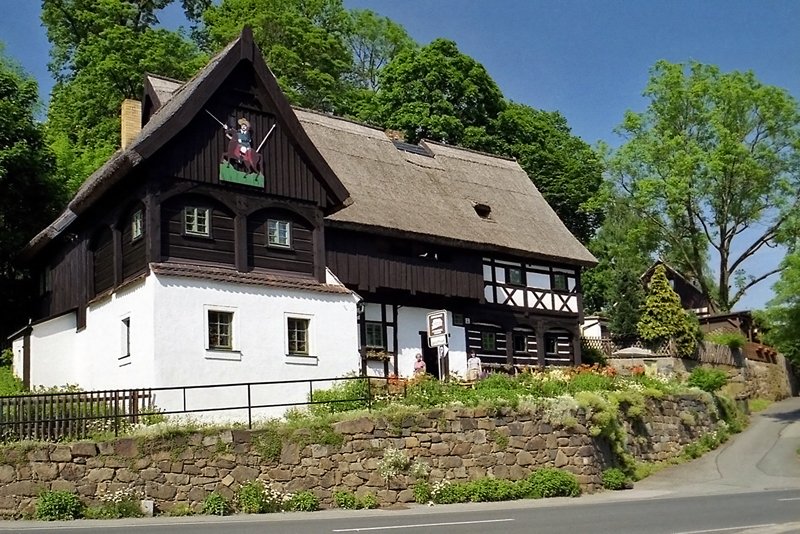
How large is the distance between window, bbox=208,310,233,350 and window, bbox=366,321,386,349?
7641mm

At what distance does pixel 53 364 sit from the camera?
29.0m

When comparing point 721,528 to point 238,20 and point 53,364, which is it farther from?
point 238,20

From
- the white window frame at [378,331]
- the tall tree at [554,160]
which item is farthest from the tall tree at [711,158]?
the white window frame at [378,331]

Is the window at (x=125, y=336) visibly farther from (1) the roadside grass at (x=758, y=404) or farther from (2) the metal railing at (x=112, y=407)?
(1) the roadside grass at (x=758, y=404)

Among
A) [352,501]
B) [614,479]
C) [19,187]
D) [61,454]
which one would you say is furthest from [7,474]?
[19,187]

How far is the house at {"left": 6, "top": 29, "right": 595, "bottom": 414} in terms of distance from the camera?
2498cm

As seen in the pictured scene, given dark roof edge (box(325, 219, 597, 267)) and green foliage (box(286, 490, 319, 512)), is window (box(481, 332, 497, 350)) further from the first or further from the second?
green foliage (box(286, 490, 319, 512))

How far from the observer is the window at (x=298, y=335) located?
2667cm

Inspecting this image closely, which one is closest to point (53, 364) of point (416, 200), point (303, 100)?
point (416, 200)

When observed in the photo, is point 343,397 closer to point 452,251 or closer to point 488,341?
point 452,251

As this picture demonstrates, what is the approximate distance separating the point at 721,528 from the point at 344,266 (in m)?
17.5

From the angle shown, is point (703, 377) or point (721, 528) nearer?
point (721, 528)

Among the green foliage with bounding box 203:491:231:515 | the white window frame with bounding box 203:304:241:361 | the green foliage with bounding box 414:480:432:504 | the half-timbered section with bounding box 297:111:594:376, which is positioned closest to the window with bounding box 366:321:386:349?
the half-timbered section with bounding box 297:111:594:376

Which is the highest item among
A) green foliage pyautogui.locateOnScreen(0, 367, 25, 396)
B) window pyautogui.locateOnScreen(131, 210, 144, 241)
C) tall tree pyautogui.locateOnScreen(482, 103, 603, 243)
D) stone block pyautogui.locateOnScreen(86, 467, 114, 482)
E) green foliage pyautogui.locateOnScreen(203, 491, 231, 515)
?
tall tree pyautogui.locateOnScreen(482, 103, 603, 243)
